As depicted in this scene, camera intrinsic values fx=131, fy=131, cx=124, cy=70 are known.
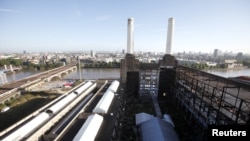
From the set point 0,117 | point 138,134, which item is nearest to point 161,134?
point 138,134

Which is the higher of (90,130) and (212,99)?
(212,99)

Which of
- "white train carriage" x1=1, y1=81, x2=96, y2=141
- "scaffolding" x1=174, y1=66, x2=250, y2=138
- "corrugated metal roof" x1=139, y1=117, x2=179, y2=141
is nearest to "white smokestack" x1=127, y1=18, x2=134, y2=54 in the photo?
"scaffolding" x1=174, y1=66, x2=250, y2=138

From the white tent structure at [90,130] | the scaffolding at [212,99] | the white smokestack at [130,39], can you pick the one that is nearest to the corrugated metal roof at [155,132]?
the scaffolding at [212,99]

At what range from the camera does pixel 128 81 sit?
51.0 ft

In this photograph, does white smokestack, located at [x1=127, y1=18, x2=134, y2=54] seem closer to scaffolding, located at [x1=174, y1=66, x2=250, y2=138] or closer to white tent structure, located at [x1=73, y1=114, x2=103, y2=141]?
scaffolding, located at [x1=174, y1=66, x2=250, y2=138]

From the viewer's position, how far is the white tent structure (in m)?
7.07

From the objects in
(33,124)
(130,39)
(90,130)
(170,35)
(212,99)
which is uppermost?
(170,35)

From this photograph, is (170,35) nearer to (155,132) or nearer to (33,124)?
(155,132)

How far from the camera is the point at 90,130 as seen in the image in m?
7.61

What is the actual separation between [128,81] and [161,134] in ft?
26.6

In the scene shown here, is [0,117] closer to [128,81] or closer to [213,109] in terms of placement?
[128,81]

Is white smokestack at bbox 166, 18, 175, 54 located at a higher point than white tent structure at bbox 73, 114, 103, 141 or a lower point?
higher

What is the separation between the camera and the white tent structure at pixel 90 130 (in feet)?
23.2

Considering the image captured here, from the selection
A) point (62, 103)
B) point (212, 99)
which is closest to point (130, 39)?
point (62, 103)
